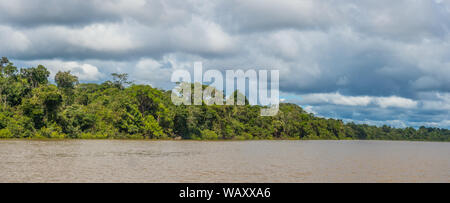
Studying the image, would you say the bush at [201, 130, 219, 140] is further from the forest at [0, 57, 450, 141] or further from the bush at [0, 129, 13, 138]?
the bush at [0, 129, 13, 138]

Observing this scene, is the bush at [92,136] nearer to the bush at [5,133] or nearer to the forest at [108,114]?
the forest at [108,114]

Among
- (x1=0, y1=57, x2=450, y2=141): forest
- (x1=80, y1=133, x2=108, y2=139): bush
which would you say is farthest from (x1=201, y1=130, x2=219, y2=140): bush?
(x1=80, y1=133, x2=108, y2=139): bush

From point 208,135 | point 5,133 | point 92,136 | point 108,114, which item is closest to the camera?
point 5,133

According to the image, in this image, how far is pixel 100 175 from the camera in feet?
71.3

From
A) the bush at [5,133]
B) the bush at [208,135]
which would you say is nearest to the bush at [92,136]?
the bush at [5,133]

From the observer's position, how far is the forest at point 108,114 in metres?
59.9

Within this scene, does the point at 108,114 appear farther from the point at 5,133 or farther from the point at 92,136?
the point at 5,133

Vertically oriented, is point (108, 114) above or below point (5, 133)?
above

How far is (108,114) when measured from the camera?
7044 cm

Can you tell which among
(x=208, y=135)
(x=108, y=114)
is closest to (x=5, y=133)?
(x=108, y=114)

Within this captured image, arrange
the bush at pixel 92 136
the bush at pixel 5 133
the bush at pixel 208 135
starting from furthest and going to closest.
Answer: the bush at pixel 208 135 < the bush at pixel 92 136 < the bush at pixel 5 133
